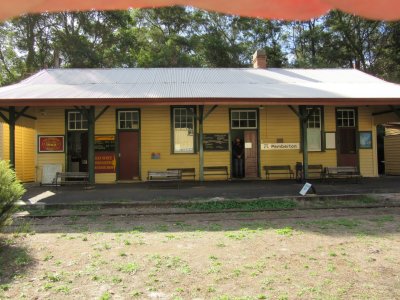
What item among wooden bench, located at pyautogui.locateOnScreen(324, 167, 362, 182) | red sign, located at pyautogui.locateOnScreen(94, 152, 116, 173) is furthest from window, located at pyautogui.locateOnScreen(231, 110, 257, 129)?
red sign, located at pyautogui.locateOnScreen(94, 152, 116, 173)

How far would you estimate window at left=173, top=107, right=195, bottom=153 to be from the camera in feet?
54.6

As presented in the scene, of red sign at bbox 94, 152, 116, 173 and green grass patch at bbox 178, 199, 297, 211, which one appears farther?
red sign at bbox 94, 152, 116, 173

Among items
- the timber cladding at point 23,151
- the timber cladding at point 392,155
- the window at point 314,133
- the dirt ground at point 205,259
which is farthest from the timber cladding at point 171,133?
the dirt ground at point 205,259

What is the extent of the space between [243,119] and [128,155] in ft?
Result: 16.1

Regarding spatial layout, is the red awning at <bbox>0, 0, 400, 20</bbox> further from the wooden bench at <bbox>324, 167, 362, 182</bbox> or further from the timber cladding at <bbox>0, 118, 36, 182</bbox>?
the timber cladding at <bbox>0, 118, 36, 182</bbox>

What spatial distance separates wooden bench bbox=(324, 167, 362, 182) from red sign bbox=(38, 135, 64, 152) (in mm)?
10417

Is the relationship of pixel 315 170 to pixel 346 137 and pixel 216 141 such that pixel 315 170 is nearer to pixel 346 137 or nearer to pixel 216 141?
pixel 346 137

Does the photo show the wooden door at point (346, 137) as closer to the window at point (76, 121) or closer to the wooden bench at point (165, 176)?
the wooden bench at point (165, 176)

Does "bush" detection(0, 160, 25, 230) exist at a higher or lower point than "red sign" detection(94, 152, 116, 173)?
lower

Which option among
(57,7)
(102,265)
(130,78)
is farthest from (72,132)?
(57,7)

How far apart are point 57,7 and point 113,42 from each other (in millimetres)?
33415

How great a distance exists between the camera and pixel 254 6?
3.04 ft

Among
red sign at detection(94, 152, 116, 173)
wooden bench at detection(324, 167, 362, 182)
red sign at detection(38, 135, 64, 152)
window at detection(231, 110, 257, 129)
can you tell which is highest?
window at detection(231, 110, 257, 129)

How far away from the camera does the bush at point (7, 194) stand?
7016 mm
